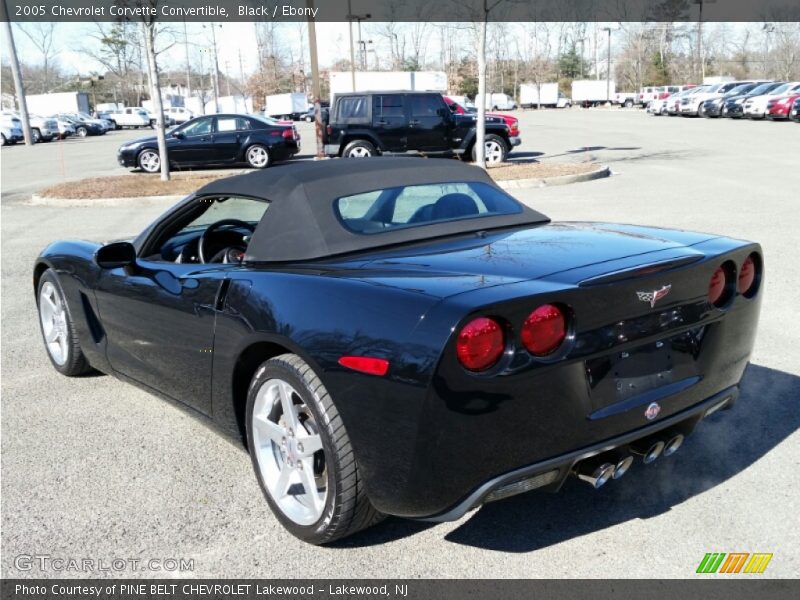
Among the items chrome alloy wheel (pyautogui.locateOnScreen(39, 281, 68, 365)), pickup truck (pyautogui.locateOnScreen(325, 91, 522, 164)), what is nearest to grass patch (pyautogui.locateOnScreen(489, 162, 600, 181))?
pickup truck (pyautogui.locateOnScreen(325, 91, 522, 164))

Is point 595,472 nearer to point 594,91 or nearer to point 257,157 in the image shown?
point 257,157

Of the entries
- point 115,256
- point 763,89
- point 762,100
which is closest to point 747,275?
point 115,256

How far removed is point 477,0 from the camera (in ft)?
55.8

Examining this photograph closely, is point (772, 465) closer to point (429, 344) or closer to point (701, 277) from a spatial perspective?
point (701, 277)

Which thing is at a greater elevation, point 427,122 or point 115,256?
point 427,122

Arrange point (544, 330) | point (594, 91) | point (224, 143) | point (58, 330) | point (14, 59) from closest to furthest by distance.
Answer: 1. point (544, 330)
2. point (58, 330)
3. point (224, 143)
4. point (14, 59)
5. point (594, 91)

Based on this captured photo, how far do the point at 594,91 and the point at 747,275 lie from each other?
8548cm

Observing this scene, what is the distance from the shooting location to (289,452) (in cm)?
299

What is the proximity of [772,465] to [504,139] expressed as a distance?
1624cm

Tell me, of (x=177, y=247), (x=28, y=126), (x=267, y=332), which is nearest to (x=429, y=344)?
(x=267, y=332)

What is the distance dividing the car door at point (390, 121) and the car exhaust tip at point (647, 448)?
1603 centimetres

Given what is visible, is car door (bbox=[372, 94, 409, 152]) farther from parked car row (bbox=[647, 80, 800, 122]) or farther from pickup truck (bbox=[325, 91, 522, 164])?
parked car row (bbox=[647, 80, 800, 122])

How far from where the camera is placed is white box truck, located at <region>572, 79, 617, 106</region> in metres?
82.4

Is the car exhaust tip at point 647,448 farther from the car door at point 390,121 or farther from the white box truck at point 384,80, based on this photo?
the white box truck at point 384,80
